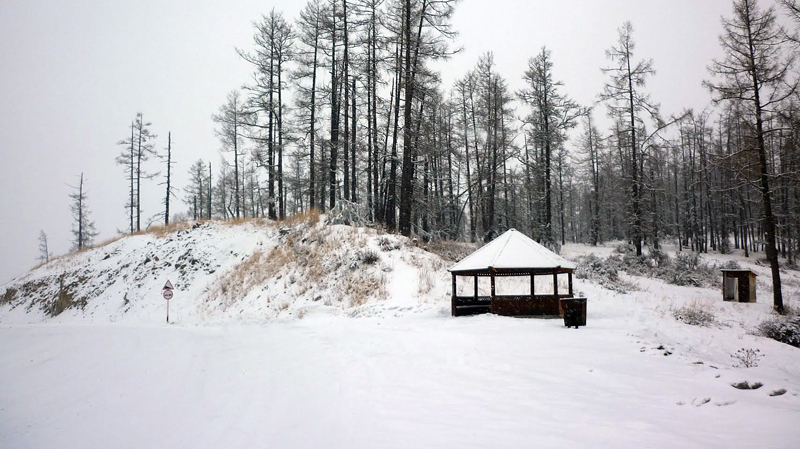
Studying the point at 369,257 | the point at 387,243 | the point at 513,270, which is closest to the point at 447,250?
the point at 387,243

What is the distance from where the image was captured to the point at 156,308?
19.4 m

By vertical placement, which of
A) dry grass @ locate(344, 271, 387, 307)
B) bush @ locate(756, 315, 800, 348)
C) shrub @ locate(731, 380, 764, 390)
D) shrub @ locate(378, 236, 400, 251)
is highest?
shrub @ locate(378, 236, 400, 251)

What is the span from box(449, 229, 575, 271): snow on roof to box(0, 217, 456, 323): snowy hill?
226cm

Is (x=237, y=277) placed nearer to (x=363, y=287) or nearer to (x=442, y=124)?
(x=363, y=287)

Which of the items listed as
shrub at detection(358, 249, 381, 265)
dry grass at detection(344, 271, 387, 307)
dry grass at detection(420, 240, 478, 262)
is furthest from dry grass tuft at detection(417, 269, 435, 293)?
dry grass at detection(420, 240, 478, 262)

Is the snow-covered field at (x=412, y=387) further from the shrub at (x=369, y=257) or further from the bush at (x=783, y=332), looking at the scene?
the shrub at (x=369, y=257)

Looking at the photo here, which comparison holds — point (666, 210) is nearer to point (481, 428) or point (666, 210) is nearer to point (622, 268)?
point (622, 268)

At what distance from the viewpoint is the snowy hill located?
606 inches

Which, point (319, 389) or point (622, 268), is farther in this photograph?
point (622, 268)

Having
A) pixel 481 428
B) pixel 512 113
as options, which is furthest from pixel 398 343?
pixel 512 113

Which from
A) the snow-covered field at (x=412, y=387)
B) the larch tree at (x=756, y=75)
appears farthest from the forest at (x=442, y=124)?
the snow-covered field at (x=412, y=387)

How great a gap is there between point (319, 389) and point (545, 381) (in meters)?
3.29

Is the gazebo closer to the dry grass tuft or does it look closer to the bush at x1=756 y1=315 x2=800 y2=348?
the dry grass tuft

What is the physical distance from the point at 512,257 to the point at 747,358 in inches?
255
